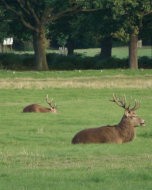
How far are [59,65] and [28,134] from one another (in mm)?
46648

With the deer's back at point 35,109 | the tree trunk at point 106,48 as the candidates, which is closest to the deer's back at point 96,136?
the deer's back at point 35,109

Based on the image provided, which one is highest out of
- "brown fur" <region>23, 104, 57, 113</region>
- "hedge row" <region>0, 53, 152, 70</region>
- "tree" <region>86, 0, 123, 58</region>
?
"tree" <region>86, 0, 123, 58</region>

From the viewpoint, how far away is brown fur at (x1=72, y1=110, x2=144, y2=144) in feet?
64.9

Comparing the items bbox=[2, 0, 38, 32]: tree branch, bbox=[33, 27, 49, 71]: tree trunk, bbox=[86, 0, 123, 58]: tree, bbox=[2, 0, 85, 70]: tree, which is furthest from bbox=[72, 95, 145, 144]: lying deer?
bbox=[2, 0, 38, 32]: tree branch

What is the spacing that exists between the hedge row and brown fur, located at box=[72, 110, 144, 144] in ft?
152

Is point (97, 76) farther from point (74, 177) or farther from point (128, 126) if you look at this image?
point (74, 177)

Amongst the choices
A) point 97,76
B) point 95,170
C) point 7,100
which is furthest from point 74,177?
point 97,76

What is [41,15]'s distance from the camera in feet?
212

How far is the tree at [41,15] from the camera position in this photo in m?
63.5

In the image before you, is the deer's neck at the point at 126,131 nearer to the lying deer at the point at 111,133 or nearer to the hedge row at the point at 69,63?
the lying deer at the point at 111,133

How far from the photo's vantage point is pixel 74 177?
13586 mm

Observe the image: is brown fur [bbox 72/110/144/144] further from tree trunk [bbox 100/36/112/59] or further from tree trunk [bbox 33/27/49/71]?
tree trunk [bbox 100/36/112/59]

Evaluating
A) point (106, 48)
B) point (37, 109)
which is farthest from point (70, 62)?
point (37, 109)

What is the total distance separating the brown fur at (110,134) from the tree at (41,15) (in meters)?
41.9
